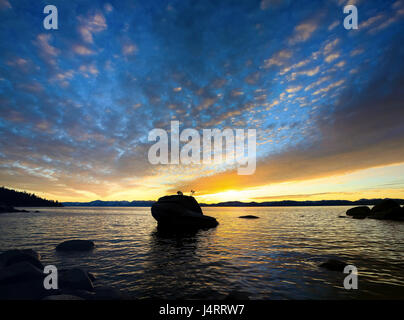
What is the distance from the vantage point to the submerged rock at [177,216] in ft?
89.9

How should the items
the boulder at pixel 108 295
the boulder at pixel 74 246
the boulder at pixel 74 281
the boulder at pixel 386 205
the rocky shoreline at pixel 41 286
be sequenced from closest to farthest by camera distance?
the boulder at pixel 108 295, the rocky shoreline at pixel 41 286, the boulder at pixel 74 281, the boulder at pixel 74 246, the boulder at pixel 386 205

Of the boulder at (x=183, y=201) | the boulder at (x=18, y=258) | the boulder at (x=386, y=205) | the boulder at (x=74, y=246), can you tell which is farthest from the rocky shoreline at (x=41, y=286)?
the boulder at (x=386, y=205)

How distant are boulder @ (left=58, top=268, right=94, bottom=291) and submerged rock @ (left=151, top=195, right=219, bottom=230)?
2066 centimetres

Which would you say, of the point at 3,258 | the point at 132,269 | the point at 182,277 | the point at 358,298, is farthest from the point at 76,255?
the point at 358,298

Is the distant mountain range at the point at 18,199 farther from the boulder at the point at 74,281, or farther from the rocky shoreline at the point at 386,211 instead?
the rocky shoreline at the point at 386,211

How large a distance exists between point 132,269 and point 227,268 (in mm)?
4954

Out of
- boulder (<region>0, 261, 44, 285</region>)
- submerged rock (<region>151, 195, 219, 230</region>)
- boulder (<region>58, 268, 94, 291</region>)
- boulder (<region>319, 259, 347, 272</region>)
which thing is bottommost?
submerged rock (<region>151, 195, 219, 230</region>)

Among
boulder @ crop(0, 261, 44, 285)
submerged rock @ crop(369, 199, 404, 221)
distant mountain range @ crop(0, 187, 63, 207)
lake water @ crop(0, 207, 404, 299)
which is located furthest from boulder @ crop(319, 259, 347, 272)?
distant mountain range @ crop(0, 187, 63, 207)

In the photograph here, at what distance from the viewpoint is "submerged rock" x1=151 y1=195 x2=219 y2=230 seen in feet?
89.9

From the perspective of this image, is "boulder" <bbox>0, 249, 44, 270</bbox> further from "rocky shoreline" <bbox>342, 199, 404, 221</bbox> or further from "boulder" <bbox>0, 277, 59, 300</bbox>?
"rocky shoreline" <bbox>342, 199, 404, 221</bbox>

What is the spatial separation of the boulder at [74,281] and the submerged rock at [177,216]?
2066 cm

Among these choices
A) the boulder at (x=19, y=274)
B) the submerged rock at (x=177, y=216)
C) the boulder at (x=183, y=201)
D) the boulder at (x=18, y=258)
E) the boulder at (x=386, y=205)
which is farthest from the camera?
the boulder at (x=386, y=205)
